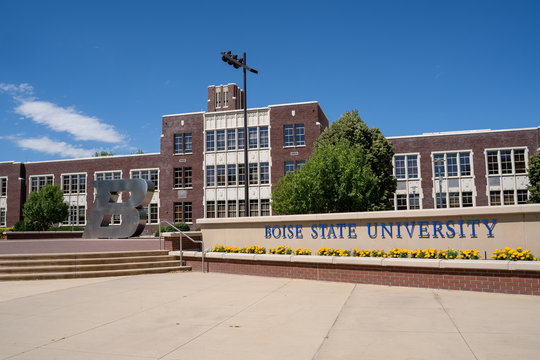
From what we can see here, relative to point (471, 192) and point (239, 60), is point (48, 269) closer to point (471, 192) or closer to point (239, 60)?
point (239, 60)

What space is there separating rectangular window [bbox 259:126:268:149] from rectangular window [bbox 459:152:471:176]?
59.5ft

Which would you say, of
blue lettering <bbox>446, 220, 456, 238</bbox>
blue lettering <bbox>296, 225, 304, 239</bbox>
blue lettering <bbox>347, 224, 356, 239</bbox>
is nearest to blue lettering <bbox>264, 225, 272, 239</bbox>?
blue lettering <bbox>296, 225, 304, 239</bbox>

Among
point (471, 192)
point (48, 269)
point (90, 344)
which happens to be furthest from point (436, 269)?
point (471, 192)

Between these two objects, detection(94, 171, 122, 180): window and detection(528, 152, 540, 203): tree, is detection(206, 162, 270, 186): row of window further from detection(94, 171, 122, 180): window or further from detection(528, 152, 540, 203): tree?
detection(528, 152, 540, 203): tree

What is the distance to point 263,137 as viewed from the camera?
139 ft

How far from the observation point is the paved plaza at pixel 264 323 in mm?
5789

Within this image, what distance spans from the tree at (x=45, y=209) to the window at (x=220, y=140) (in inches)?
689

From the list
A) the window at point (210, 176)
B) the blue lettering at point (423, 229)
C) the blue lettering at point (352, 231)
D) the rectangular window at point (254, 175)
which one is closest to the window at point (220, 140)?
the window at point (210, 176)

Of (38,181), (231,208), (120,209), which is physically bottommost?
(120,209)

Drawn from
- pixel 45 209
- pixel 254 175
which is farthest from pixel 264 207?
pixel 45 209

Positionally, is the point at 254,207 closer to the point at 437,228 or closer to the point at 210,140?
the point at 210,140

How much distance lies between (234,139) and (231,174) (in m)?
3.54

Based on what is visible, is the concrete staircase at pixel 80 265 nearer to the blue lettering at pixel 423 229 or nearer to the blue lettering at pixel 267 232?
the blue lettering at pixel 267 232

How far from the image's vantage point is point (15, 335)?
6781 millimetres
